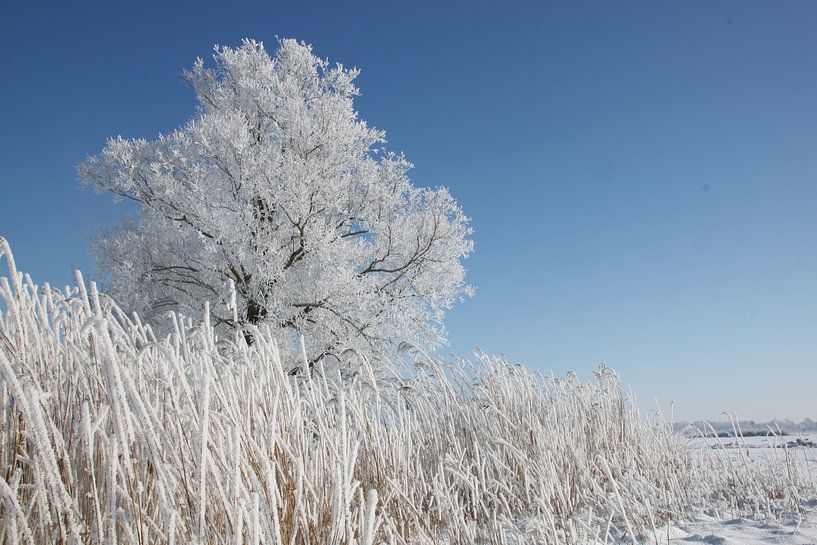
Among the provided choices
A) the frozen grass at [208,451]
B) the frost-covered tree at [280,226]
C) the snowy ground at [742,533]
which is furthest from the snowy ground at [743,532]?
the frost-covered tree at [280,226]

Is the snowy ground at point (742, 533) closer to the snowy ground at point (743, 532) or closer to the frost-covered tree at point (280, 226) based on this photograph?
the snowy ground at point (743, 532)

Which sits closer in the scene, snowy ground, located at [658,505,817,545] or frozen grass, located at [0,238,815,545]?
frozen grass, located at [0,238,815,545]

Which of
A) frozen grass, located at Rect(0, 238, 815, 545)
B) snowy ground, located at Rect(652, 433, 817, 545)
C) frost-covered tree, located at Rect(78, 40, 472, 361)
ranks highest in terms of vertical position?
frost-covered tree, located at Rect(78, 40, 472, 361)

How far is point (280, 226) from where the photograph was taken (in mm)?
11812

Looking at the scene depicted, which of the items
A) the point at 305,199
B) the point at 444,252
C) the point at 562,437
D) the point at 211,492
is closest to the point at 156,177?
the point at 305,199

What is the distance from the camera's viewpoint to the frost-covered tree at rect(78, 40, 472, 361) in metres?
11.0

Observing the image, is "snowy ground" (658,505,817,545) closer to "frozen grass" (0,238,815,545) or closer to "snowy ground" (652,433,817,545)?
"snowy ground" (652,433,817,545)

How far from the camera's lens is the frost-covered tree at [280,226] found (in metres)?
11.0

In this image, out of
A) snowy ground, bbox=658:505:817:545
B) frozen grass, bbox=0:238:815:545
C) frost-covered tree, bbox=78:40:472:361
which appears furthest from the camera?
frost-covered tree, bbox=78:40:472:361

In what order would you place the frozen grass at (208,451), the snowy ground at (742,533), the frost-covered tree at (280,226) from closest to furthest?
the frozen grass at (208,451) < the snowy ground at (742,533) < the frost-covered tree at (280,226)

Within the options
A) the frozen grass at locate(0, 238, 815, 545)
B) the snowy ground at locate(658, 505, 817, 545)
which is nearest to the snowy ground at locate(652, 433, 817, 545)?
the snowy ground at locate(658, 505, 817, 545)

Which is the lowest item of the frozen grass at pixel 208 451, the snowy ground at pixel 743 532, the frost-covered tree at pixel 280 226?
the snowy ground at pixel 743 532

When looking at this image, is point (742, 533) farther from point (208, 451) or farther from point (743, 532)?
point (208, 451)

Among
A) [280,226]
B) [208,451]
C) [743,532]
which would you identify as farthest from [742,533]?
[280,226]
